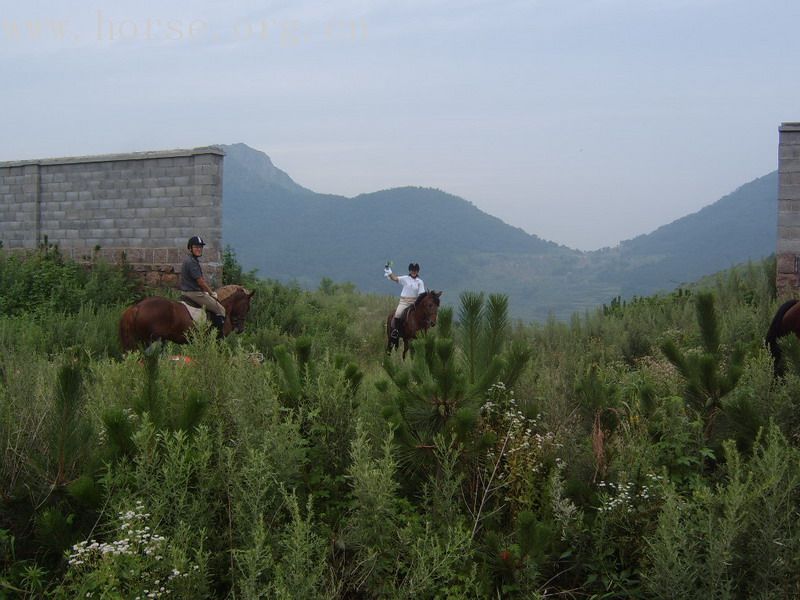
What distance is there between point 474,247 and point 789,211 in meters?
110

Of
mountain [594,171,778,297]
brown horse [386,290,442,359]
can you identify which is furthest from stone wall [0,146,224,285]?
mountain [594,171,778,297]

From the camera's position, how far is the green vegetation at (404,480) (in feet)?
12.8

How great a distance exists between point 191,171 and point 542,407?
1408cm

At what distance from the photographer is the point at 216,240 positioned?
18.0 metres

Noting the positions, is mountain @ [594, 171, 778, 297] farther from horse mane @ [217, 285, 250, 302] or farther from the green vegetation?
the green vegetation

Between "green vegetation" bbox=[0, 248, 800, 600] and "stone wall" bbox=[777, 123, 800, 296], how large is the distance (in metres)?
9.98

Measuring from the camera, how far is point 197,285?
519 inches

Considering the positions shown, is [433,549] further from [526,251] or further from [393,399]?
[526,251]

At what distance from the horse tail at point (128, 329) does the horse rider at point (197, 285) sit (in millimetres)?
843

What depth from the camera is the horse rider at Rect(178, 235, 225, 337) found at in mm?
12539

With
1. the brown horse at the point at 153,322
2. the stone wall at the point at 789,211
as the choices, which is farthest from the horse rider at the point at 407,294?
the stone wall at the point at 789,211

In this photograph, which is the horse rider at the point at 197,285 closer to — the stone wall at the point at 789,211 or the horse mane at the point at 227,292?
the horse mane at the point at 227,292

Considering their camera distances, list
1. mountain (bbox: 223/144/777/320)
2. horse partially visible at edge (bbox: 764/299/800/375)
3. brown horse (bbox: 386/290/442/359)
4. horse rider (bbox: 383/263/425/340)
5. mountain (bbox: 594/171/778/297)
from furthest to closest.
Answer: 1. mountain (bbox: 594/171/778/297)
2. mountain (bbox: 223/144/777/320)
3. horse rider (bbox: 383/263/425/340)
4. brown horse (bbox: 386/290/442/359)
5. horse partially visible at edge (bbox: 764/299/800/375)

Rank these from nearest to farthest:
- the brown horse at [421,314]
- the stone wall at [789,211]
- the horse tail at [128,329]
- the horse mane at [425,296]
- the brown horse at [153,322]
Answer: the brown horse at [153,322], the horse tail at [128,329], the stone wall at [789,211], the brown horse at [421,314], the horse mane at [425,296]
